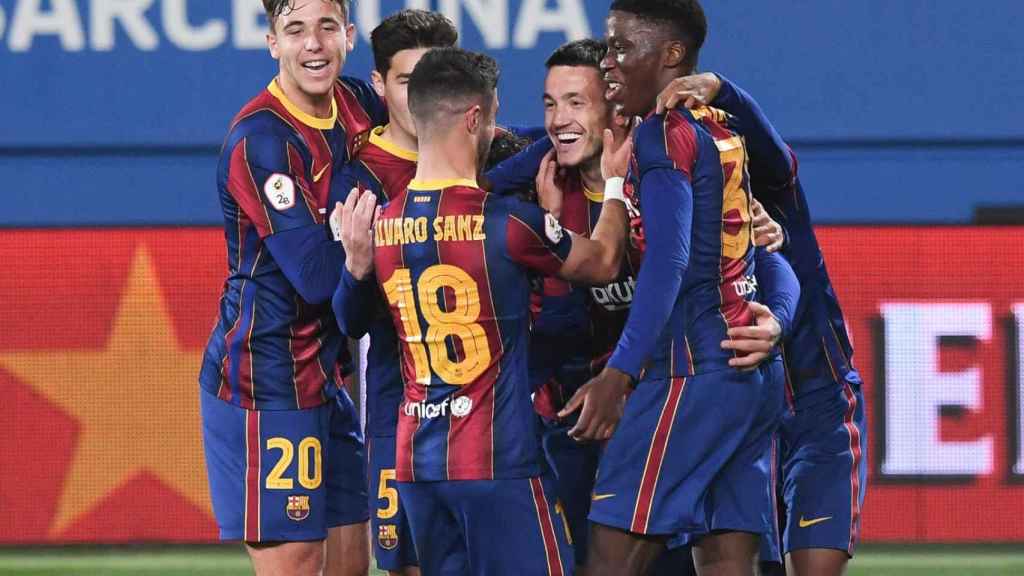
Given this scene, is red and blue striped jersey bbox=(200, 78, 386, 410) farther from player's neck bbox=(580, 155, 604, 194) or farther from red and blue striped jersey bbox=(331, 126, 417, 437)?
player's neck bbox=(580, 155, 604, 194)

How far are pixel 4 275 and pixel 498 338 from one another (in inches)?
127

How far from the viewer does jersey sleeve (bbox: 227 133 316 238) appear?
409 cm

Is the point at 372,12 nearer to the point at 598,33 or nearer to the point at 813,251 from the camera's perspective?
the point at 598,33

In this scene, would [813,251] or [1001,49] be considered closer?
[813,251]

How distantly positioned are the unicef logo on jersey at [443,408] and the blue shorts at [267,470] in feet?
1.95

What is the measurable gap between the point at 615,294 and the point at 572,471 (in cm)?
52

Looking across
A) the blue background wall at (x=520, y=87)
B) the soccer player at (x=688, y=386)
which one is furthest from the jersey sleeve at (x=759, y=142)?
the blue background wall at (x=520, y=87)

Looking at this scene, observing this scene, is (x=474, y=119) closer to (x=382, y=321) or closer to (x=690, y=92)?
(x=690, y=92)

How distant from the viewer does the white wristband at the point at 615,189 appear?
12.6 feet

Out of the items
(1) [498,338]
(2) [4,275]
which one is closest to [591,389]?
(1) [498,338]

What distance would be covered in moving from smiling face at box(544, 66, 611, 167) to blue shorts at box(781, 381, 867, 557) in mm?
818

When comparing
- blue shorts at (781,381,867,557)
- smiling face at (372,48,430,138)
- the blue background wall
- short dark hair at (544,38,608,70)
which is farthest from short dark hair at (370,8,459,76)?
the blue background wall

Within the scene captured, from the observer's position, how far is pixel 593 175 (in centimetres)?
432

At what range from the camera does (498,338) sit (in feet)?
12.0
